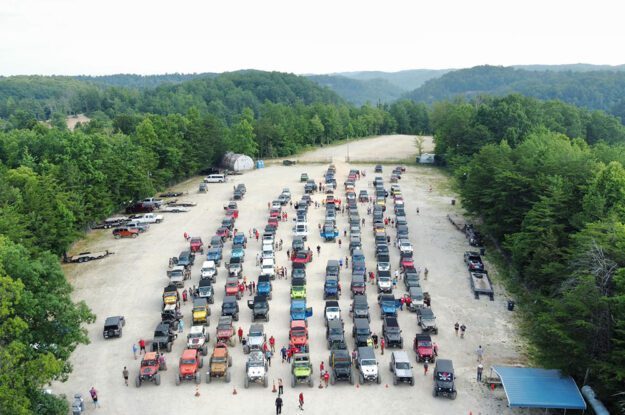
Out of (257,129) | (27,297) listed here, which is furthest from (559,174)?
(257,129)

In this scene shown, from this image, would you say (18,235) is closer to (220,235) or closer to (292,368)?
(220,235)

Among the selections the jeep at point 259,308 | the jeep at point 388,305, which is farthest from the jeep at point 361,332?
the jeep at point 259,308

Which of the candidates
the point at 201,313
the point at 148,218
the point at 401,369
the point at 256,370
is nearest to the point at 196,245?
the point at 148,218

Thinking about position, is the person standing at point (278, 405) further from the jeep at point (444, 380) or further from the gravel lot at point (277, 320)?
the jeep at point (444, 380)

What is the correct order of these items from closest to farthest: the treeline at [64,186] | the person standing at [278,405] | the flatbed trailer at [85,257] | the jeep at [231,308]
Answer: the treeline at [64,186] → the person standing at [278,405] → the jeep at [231,308] → the flatbed trailer at [85,257]

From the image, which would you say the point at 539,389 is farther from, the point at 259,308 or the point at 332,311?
the point at 259,308

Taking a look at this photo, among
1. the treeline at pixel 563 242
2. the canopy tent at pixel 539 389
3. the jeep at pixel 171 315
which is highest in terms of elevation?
the treeline at pixel 563 242
